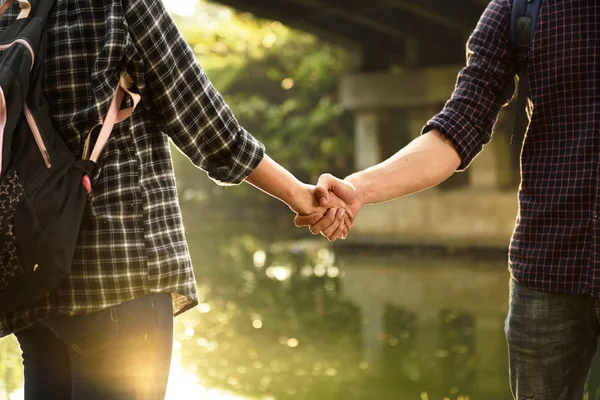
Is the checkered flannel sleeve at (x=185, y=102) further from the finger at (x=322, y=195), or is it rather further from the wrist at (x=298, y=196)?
the finger at (x=322, y=195)

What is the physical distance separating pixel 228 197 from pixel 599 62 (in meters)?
27.6

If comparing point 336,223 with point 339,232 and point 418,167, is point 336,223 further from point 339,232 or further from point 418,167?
point 418,167

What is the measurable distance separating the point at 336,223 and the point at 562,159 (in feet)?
3.37

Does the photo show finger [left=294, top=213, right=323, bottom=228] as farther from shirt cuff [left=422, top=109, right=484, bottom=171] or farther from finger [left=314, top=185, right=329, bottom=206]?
shirt cuff [left=422, top=109, right=484, bottom=171]

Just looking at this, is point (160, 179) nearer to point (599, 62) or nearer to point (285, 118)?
point (599, 62)

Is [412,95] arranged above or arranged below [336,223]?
below

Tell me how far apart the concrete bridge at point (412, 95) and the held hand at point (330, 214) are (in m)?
12.0

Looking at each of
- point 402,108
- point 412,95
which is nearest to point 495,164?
point 412,95

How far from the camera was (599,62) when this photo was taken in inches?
97.3

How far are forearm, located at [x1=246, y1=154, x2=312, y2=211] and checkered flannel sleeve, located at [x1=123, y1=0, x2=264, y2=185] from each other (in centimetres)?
5

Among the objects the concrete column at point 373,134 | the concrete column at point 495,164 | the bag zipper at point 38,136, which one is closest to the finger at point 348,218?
the bag zipper at point 38,136

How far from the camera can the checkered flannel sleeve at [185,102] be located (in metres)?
2.21

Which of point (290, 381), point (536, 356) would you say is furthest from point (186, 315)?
point (536, 356)

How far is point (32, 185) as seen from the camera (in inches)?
81.0
